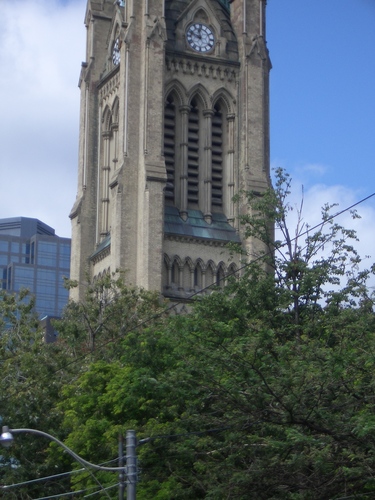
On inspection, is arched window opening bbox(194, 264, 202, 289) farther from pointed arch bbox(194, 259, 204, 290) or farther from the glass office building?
the glass office building

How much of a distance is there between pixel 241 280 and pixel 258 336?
1267cm

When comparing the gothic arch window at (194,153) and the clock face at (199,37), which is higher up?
the clock face at (199,37)

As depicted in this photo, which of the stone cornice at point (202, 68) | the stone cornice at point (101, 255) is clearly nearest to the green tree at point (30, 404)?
the stone cornice at point (101, 255)

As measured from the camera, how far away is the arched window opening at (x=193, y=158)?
69500 mm

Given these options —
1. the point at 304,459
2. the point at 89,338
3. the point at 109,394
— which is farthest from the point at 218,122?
the point at 304,459

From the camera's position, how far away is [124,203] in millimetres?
66562

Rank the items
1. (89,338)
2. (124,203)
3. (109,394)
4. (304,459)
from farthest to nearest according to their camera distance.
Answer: (124,203), (89,338), (109,394), (304,459)

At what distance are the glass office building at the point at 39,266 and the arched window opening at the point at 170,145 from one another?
9582cm

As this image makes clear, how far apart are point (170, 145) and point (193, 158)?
140cm

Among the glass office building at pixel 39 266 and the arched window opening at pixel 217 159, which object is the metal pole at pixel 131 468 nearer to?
the arched window opening at pixel 217 159

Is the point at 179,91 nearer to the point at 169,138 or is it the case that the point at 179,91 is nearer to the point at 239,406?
the point at 169,138

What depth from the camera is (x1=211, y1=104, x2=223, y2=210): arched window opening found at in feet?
229

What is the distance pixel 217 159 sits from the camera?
70.8 m

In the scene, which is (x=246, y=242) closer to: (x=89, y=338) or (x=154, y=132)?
(x=154, y=132)
